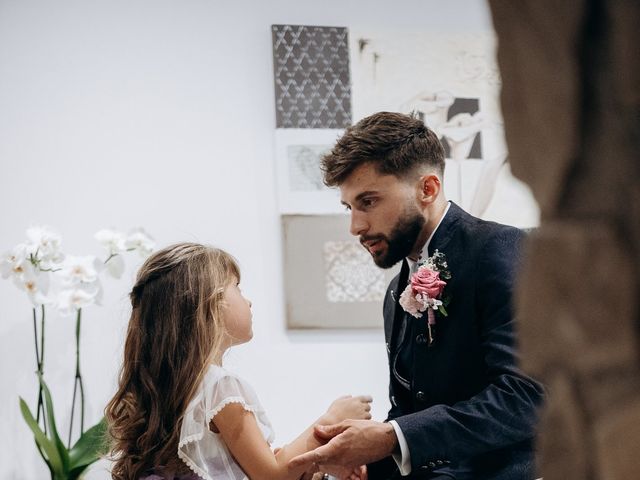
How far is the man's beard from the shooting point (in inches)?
102

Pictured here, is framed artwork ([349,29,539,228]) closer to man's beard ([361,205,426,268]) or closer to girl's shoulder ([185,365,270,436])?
man's beard ([361,205,426,268])

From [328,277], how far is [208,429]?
5.17 ft

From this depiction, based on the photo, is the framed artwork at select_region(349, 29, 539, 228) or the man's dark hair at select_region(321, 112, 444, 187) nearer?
the man's dark hair at select_region(321, 112, 444, 187)

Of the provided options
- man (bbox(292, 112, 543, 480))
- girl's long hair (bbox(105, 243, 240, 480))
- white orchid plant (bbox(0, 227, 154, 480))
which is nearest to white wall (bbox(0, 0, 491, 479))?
white orchid plant (bbox(0, 227, 154, 480))

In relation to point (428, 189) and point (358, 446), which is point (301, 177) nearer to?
point (428, 189)

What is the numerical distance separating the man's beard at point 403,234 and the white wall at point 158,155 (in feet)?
4.15

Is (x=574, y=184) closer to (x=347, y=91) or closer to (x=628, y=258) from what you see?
(x=628, y=258)

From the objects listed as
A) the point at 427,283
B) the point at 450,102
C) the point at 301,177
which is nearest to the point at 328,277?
the point at 301,177

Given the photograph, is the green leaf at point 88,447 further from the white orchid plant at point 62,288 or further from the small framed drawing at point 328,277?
the small framed drawing at point 328,277

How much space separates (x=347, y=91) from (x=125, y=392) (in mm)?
1997

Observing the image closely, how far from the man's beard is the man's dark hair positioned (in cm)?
12

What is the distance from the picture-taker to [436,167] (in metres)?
2.70

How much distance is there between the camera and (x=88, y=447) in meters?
3.21

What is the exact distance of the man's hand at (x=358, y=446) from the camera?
2184mm
